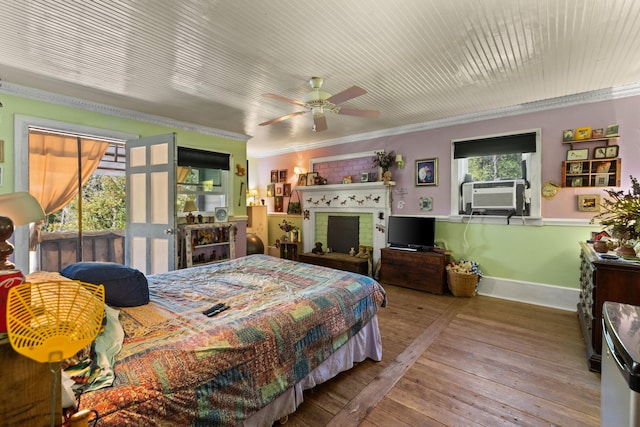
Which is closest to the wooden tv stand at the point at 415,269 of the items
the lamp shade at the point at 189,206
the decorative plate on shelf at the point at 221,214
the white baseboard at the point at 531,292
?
the white baseboard at the point at 531,292

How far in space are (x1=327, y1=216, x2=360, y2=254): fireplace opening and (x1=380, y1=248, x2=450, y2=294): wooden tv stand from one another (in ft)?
2.67

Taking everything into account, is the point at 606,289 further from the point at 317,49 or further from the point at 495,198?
the point at 317,49

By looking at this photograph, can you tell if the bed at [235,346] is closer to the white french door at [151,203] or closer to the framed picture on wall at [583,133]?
the white french door at [151,203]

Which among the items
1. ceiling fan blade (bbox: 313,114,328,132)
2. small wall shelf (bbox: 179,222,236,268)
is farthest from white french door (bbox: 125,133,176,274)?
ceiling fan blade (bbox: 313,114,328,132)

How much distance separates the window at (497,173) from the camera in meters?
3.63

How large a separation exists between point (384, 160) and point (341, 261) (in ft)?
6.03

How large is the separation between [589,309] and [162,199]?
443 centimetres

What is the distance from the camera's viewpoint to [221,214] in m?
4.56

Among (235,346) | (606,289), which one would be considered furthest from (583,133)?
(235,346)

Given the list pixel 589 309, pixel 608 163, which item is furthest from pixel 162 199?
pixel 608 163

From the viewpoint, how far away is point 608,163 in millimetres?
3164

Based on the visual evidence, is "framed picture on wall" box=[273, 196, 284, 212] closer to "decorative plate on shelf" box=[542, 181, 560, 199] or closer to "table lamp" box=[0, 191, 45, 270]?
"decorative plate on shelf" box=[542, 181, 560, 199]

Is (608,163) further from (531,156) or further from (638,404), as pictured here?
(638,404)

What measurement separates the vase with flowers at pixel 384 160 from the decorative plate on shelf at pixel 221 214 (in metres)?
2.65
